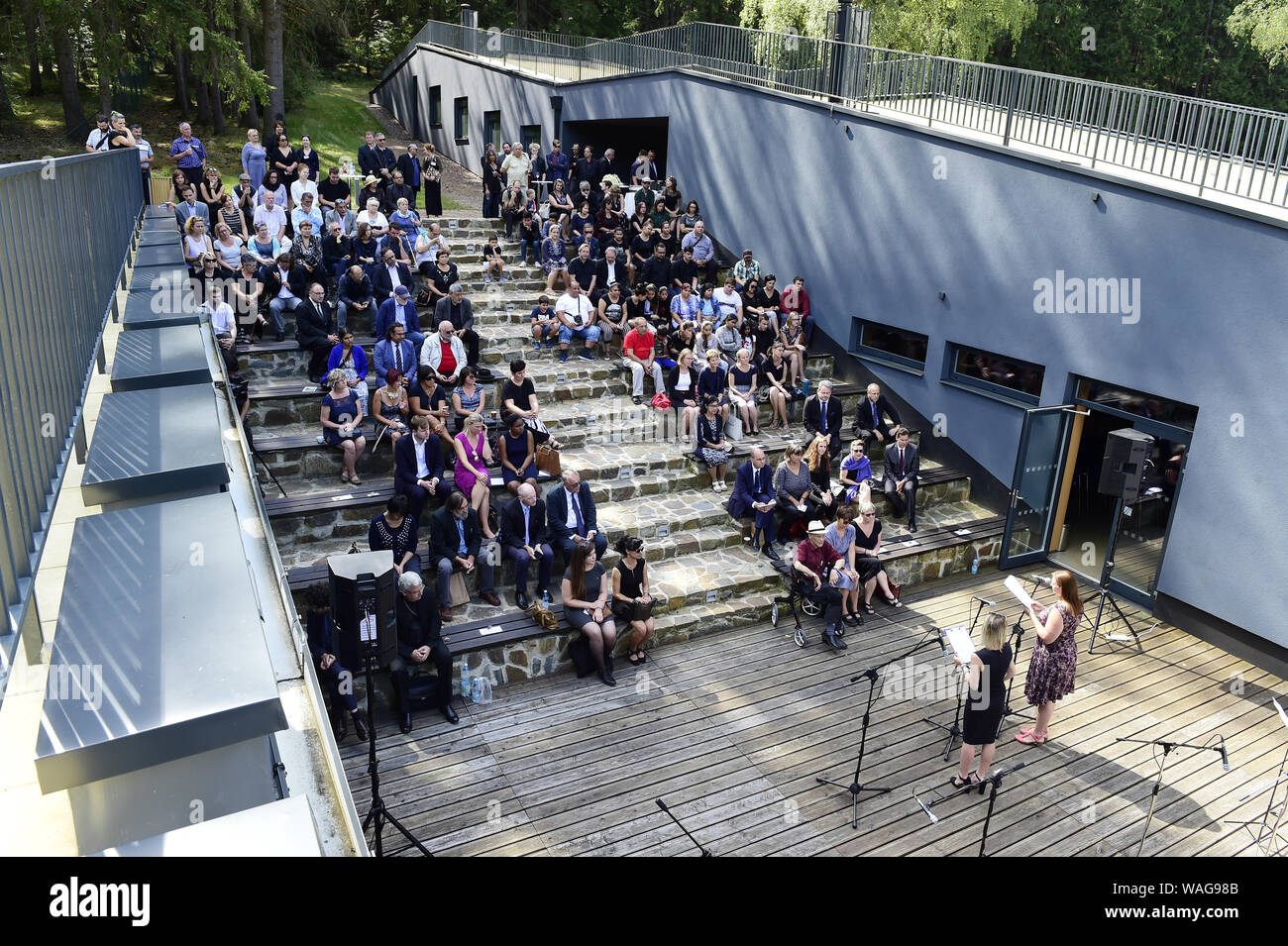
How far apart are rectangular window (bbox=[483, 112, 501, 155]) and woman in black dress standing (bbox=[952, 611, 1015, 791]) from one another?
21.0 m

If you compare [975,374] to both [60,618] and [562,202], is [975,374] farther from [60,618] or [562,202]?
[60,618]

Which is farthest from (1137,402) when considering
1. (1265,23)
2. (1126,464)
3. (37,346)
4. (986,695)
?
(1265,23)

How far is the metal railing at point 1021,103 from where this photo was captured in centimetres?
1027

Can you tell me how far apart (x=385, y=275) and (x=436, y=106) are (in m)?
17.9

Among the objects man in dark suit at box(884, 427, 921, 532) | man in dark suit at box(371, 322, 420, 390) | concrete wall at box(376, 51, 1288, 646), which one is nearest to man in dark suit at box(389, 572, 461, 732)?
man in dark suit at box(371, 322, 420, 390)

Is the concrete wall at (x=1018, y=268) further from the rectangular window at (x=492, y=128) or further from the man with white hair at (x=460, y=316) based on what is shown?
the rectangular window at (x=492, y=128)

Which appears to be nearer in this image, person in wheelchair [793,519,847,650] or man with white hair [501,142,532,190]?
person in wheelchair [793,519,847,650]

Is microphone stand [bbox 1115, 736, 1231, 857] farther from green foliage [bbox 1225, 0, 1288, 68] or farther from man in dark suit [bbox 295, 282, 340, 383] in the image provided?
green foliage [bbox 1225, 0, 1288, 68]

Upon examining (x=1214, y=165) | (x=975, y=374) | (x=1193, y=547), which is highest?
(x=1214, y=165)

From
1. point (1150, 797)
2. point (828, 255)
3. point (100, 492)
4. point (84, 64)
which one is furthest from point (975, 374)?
point (84, 64)

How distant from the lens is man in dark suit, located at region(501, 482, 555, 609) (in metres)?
9.96

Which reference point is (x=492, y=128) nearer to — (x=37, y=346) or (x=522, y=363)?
(x=522, y=363)

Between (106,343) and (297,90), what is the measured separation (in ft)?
83.2
